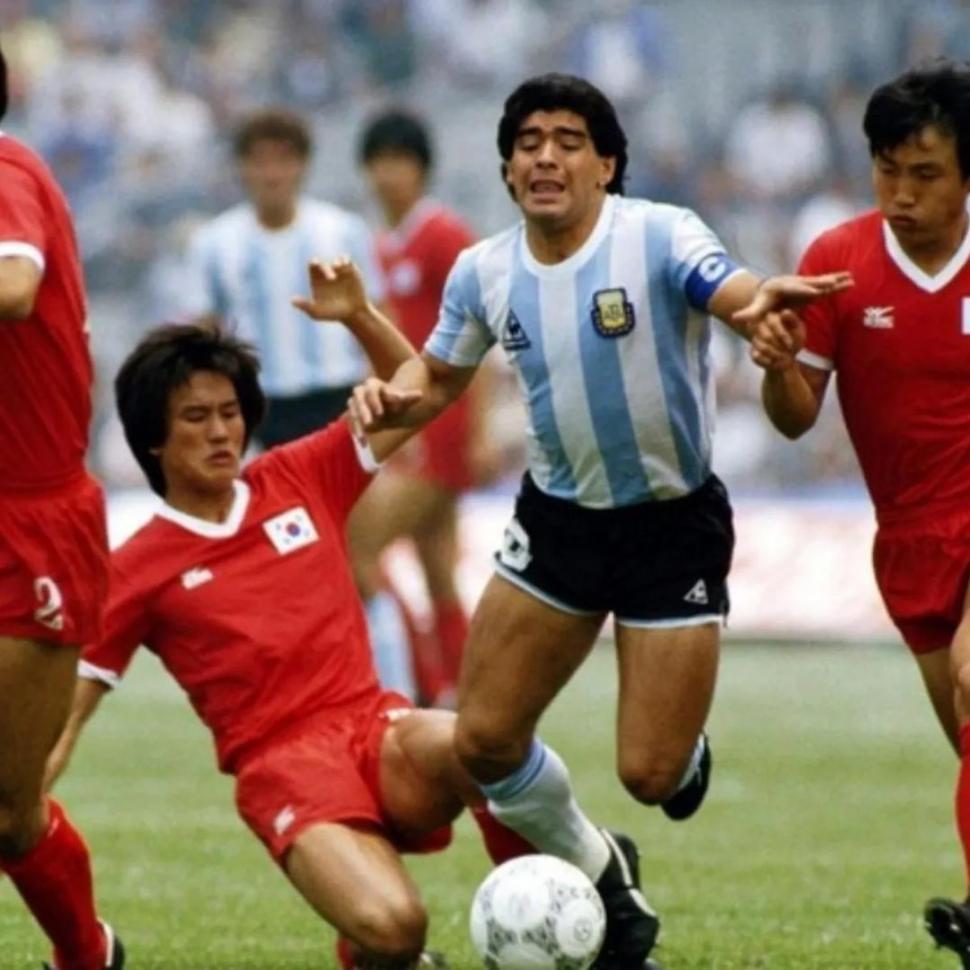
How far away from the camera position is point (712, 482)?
7613mm

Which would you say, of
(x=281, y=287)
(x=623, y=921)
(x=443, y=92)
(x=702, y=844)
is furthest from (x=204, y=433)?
(x=443, y=92)

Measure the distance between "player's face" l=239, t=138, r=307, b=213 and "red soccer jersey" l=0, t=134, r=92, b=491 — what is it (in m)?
6.42

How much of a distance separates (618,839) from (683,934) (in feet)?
1.87

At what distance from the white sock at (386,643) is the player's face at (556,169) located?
5642 mm

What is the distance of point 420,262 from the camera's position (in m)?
14.1

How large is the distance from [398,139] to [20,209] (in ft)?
26.0

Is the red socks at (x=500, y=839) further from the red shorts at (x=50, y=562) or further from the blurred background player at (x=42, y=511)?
the red shorts at (x=50, y=562)

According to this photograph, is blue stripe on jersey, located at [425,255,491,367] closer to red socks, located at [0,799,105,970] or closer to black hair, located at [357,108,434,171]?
red socks, located at [0,799,105,970]

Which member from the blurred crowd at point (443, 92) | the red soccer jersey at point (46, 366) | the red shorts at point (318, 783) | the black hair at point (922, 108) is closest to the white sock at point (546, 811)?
the red shorts at point (318, 783)

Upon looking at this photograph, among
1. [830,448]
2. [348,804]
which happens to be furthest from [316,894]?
[830,448]

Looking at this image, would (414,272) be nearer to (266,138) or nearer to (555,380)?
(266,138)

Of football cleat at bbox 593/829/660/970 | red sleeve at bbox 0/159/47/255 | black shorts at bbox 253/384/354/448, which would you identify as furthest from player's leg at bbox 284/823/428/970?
black shorts at bbox 253/384/354/448

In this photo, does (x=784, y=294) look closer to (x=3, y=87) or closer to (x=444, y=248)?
(x=3, y=87)

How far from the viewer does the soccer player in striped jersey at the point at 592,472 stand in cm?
733
